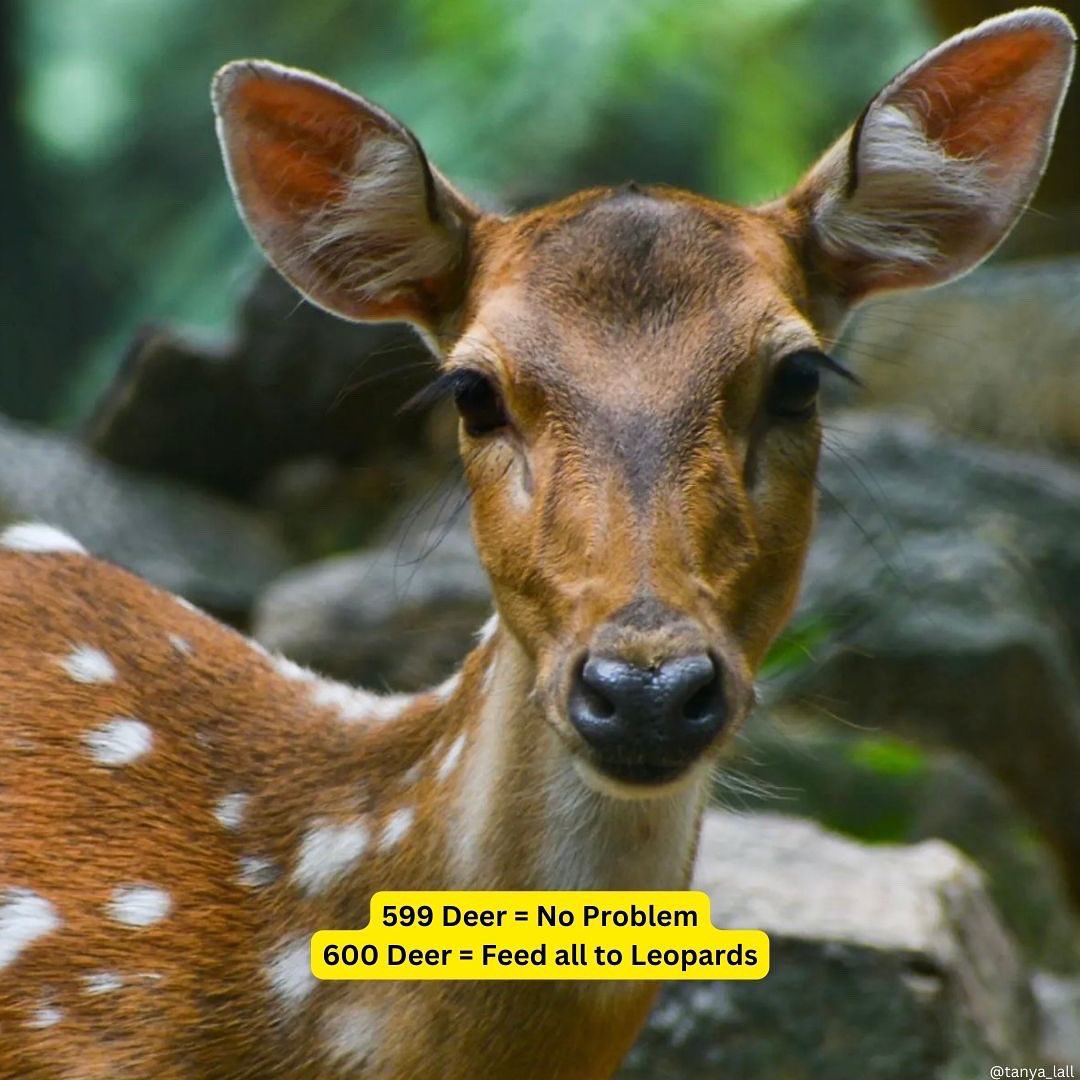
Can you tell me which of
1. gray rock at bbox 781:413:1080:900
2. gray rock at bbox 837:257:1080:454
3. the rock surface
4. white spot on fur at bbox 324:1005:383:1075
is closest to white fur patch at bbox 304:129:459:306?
white spot on fur at bbox 324:1005:383:1075

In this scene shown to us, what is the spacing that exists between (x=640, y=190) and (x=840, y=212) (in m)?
0.39

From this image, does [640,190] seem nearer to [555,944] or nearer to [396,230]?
[396,230]

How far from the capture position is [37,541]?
152 inches

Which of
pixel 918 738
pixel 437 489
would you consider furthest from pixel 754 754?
pixel 437 489

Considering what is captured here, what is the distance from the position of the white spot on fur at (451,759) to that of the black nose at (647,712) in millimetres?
560

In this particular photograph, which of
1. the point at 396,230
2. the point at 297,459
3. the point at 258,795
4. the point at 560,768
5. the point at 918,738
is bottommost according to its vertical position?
the point at 297,459

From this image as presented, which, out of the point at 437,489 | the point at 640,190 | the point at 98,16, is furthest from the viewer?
the point at 98,16

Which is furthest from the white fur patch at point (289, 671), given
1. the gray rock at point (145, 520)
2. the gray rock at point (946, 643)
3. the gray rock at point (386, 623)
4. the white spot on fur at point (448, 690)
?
the gray rock at point (145, 520)

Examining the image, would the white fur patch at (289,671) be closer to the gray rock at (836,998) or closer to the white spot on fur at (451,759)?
the white spot on fur at (451,759)

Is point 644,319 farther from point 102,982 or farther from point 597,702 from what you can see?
point 102,982

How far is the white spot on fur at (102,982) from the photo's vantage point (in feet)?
10.2

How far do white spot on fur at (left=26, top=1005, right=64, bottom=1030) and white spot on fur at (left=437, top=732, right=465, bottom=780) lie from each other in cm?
71

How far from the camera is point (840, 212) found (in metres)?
3.41

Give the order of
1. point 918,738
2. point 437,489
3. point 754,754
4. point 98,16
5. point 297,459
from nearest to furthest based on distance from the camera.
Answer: point 437,489 < point 754,754 < point 918,738 < point 297,459 < point 98,16
